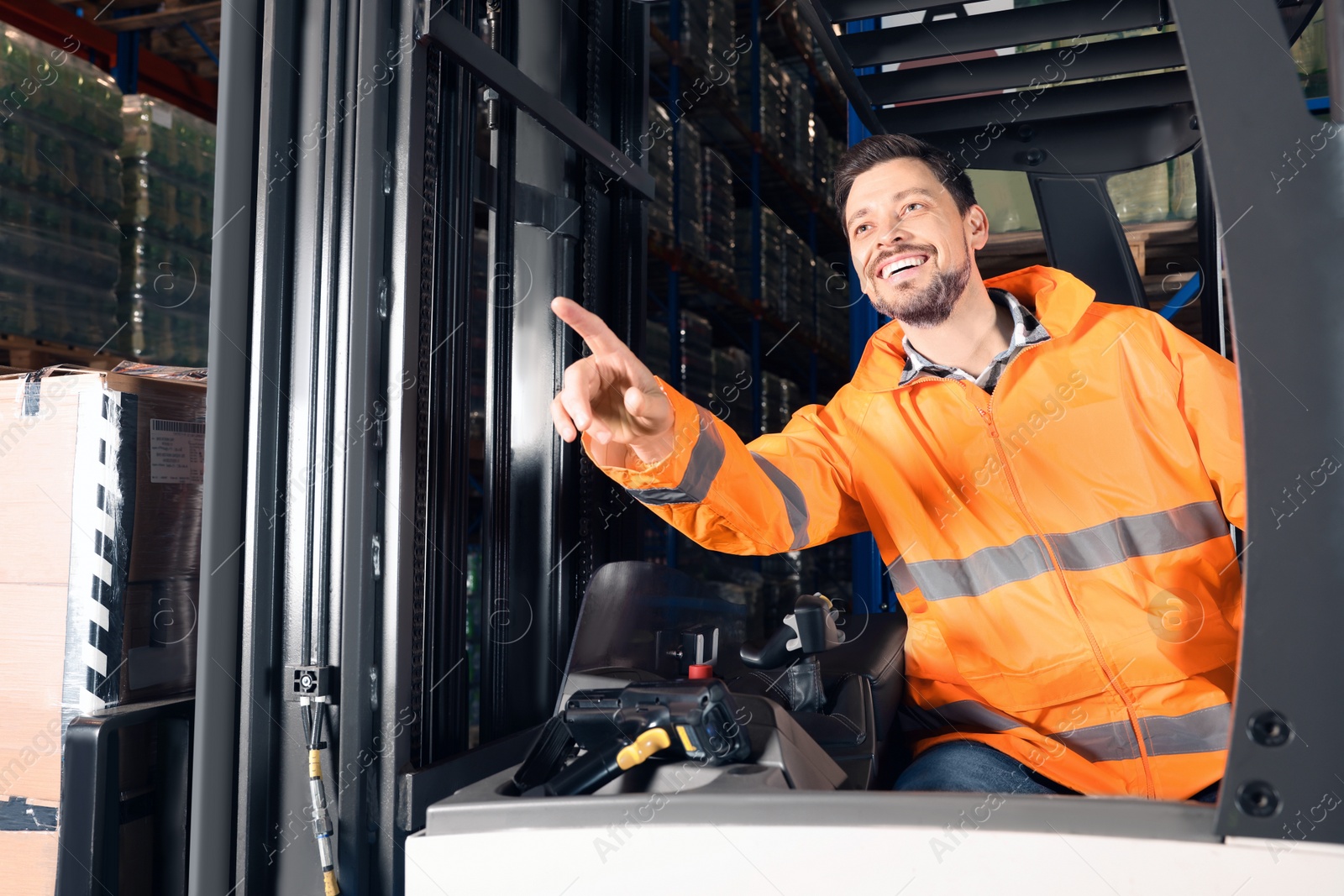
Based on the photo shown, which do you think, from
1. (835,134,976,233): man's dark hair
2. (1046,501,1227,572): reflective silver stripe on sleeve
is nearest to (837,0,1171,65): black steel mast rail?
(835,134,976,233): man's dark hair

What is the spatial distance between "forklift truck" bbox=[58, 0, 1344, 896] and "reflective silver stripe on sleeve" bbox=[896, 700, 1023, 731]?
0.05m

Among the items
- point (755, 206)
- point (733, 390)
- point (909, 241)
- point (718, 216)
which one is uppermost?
point (755, 206)

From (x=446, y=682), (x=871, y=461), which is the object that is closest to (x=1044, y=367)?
(x=871, y=461)

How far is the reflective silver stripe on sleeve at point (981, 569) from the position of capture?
6.19ft

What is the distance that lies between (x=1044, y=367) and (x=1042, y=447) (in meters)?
0.16

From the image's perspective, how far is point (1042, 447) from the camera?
76.1 inches

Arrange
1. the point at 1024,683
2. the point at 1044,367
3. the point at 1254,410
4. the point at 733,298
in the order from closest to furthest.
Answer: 1. the point at 1254,410
2. the point at 1024,683
3. the point at 1044,367
4. the point at 733,298

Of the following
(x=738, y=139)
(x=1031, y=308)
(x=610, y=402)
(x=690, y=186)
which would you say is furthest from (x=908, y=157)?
(x=738, y=139)

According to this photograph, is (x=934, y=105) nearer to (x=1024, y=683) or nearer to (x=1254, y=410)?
(x=1024, y=683)

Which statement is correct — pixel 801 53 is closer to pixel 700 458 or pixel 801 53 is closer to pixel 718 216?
pixel 718 216

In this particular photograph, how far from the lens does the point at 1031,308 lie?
7.16 feet

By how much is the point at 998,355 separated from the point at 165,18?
408cm

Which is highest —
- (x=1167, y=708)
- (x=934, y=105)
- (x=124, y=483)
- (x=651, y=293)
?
(x=651, y=293)

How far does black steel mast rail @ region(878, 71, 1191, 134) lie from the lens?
1951 millimetres
